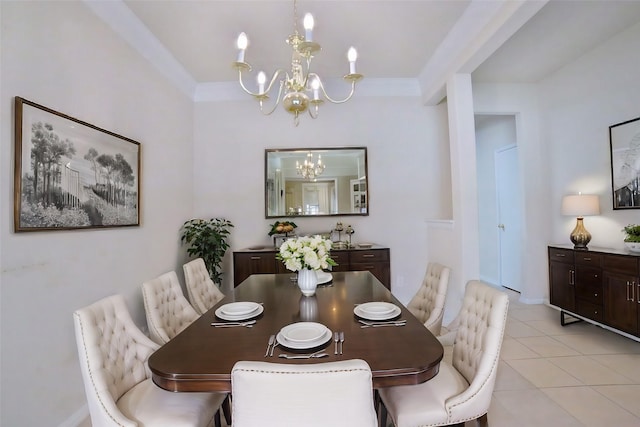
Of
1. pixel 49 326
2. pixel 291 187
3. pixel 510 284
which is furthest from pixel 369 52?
pixel 510 284

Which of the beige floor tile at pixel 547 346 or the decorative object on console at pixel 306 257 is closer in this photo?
the decorative object on console at pixel 306 257

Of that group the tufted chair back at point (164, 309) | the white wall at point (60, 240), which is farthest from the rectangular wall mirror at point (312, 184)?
the tufted chair back at point (164, 309)

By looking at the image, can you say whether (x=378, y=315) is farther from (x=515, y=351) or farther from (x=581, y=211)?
(x=581, y=211)

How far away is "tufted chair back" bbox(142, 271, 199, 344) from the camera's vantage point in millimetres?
1814

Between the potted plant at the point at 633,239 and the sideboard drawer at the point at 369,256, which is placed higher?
the potted plant at the point at 633,239

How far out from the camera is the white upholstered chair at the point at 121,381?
1.18m

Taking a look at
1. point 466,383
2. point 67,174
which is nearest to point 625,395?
point 466,383

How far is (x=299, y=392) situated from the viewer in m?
0.81

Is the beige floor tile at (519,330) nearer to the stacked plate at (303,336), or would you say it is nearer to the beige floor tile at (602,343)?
the beige floor tile at (602,343)

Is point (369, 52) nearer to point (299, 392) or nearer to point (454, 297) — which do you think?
point (454, 297)

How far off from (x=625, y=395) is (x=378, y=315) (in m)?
1.98

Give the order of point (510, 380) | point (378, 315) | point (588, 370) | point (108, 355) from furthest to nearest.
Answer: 1. point (588, 370)
2. point (510, 380)
3. point (378, 315)
4. point (108, 355)

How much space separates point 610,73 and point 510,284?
311cm

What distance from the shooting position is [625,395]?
6.76 ft
